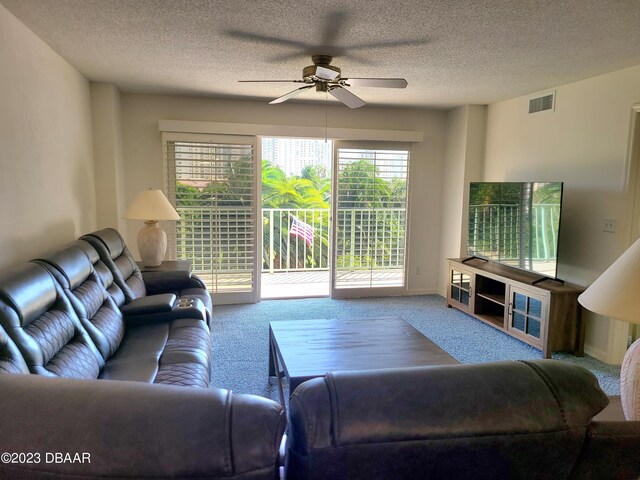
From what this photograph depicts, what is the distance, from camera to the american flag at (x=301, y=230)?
6354 millimetres

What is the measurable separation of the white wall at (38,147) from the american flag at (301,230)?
10.1 ft

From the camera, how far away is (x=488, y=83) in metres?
3.77

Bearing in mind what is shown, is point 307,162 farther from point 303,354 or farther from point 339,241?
point 303,354

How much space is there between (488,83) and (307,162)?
350cm

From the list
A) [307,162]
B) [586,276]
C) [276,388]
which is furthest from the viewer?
[307,162]

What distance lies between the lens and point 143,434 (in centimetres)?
68

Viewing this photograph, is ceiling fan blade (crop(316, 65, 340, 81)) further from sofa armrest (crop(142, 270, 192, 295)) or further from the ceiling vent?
the ceiling vent

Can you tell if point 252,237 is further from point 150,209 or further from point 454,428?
point 454,428

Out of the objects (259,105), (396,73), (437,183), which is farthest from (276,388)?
(437,183)

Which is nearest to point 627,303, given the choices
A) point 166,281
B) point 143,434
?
point 143,434

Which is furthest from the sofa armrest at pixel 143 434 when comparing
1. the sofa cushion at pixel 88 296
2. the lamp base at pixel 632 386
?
the sofa cushion at pixel 88 296

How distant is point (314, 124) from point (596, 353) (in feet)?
11.6

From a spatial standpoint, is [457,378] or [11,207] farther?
[11,207]

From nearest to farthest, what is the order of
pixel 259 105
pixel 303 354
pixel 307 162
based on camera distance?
pixel 303 354
pixel 259 105
pixel 307 162
